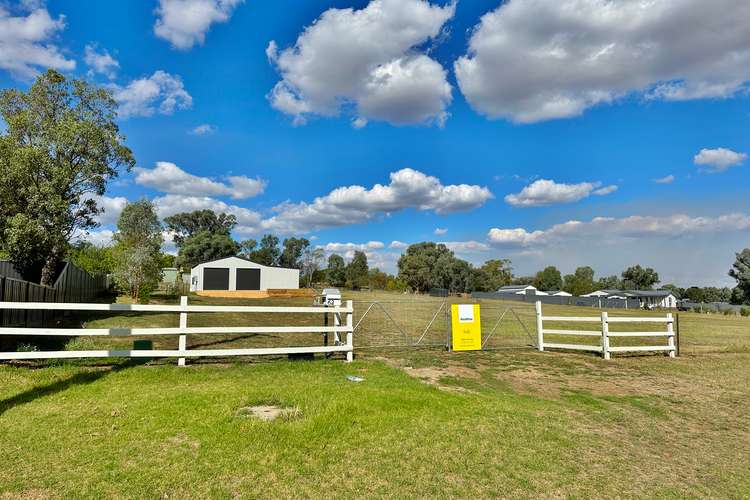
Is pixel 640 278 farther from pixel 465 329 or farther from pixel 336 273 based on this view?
pixel 465 329

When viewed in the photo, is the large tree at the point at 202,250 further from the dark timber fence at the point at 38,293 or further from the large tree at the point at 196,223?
the dark timber fence at the point at 38,293

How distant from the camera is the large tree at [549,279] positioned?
132 metres

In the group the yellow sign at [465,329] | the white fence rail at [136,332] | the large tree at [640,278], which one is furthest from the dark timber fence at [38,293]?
the large tree at [640,278]

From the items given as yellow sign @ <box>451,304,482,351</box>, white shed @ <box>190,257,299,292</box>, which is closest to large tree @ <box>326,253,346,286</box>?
white shed @ <box>190,257,299,292</box>

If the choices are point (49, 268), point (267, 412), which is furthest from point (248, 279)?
point (267, 412)

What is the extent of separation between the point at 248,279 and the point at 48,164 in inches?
1508

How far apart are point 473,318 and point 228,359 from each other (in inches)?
257

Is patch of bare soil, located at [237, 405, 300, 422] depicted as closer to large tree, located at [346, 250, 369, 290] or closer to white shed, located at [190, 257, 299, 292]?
white shed, located at [190, 257, 299, 292]

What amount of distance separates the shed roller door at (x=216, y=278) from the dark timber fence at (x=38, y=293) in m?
25.1

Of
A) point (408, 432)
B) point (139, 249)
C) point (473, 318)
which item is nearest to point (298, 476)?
point (408, 432)

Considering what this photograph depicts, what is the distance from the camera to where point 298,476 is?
12.7 feet

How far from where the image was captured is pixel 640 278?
10744 centimetres

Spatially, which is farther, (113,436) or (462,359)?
(462,359)

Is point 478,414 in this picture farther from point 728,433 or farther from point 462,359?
point 462,359
